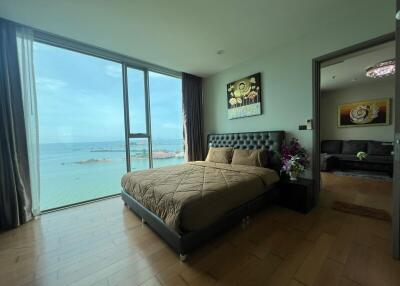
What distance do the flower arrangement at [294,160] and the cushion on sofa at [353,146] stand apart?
11.8ft

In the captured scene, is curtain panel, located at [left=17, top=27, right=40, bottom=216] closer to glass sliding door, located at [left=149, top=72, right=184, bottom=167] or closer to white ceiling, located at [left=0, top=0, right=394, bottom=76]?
white ceiling, located at [left=0, top=0, right=394, bottom=76]

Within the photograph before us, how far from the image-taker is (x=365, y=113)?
498 cm

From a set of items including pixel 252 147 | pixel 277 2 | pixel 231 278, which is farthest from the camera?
pixel 252 147

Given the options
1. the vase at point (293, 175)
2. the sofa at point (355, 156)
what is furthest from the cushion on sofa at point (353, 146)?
the vase at point (293, 175)

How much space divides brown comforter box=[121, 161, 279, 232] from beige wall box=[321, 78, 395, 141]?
15.4 ft

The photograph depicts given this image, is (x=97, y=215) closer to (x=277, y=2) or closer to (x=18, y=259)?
(x=18, y=259)

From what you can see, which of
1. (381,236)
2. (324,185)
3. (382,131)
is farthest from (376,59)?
(381,236)

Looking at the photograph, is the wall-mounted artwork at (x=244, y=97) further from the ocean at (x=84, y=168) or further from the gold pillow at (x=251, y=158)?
the ocean at (x=84, y=168)

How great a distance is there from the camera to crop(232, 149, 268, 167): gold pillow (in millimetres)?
2859

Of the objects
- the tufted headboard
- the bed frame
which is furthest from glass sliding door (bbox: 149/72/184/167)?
the bed frame

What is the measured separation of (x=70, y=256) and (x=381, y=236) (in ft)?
10.7

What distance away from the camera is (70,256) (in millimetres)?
1651

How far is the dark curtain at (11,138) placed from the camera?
2.18m

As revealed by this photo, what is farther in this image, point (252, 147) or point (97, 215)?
point (252, 147)
